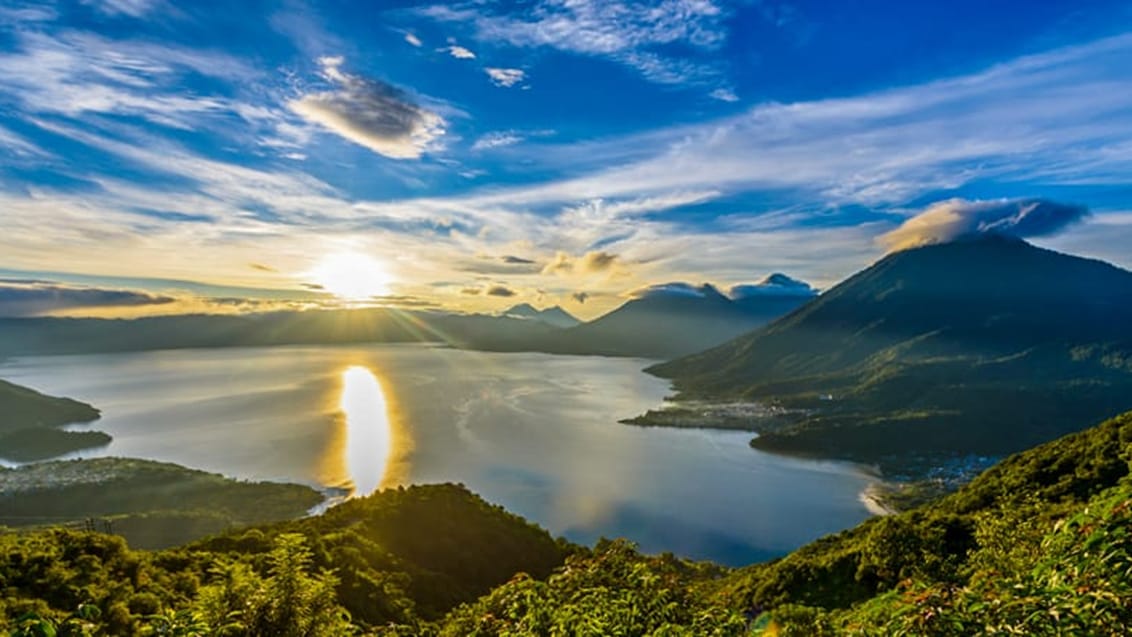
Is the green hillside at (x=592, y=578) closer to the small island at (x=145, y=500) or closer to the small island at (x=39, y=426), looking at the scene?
the small island at (x=145, y=500)

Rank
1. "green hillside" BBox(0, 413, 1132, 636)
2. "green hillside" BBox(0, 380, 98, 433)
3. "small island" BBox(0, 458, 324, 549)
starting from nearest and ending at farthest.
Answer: "green hillside" BBox(0, 413, 1132, 636)
"small island" BBox(0, 458, 324, 549)
"green hillside" BBox(0, 380, 98, 433)

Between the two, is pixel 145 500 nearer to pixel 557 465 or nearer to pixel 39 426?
pixel 557 465

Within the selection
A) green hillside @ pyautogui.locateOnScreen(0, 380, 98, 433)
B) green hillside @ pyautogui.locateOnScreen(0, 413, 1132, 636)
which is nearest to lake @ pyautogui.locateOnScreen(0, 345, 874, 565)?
green hillside @ pyautogui.locateOnScreen(0, 380, 98, 433)

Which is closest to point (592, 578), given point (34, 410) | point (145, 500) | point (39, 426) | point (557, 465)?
point (145, 500)

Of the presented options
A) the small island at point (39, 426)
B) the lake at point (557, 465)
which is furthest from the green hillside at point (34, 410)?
the lake at point (557, 465)

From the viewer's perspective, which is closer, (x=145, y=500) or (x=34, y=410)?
(x=145, y=500)

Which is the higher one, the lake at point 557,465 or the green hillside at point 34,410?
the lake at point 557,465

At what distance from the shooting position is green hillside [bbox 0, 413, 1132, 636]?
14.3 ft

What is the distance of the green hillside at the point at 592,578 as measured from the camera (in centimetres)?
434

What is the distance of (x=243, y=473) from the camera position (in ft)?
366

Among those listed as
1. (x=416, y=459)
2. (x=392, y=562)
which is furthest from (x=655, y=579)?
(x=416, y=459)

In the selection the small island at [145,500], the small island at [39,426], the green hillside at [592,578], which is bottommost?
the small island at [39,426]

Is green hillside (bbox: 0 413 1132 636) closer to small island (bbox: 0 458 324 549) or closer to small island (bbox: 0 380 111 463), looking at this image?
small island (bbox: 0 458 324 549)

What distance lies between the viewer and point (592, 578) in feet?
25.7
